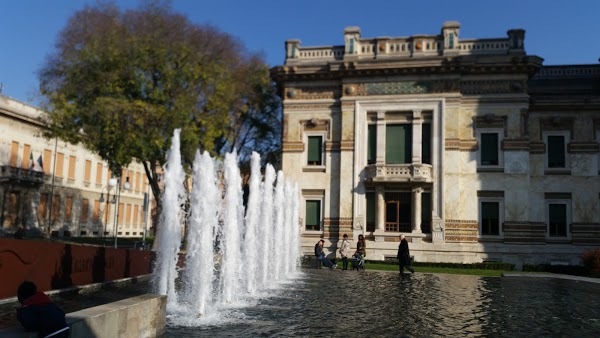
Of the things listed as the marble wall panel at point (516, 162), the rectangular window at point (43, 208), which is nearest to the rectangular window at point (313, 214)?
the marble wall panel at point (516, 162)

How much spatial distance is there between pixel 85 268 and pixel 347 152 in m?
21.5

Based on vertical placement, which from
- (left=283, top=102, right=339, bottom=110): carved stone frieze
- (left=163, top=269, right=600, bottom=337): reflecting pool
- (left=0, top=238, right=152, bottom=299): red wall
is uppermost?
(left=283, top=102, right=339, bottom=110): carved stone frieze

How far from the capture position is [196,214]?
1165 centimetres

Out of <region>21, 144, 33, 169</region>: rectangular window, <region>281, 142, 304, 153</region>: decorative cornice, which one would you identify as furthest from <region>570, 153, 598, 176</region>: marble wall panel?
<region>21, 144, 33, 169</region>: rectangular window

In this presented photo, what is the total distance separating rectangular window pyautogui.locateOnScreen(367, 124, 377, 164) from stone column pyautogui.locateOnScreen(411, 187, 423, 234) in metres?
3.29

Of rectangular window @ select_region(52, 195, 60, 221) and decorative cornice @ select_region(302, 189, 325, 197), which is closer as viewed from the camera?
decorative cornice @ select_region(302, 189, 325, 197)

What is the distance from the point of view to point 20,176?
4656 cm

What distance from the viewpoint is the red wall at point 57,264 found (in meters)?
11.3

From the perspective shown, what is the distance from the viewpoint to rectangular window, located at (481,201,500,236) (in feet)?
105

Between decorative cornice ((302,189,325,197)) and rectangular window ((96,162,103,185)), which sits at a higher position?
rectangular window ((96,162,103,185))

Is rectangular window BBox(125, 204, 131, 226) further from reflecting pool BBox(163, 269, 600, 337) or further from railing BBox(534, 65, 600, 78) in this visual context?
reflecting pool BBox(163, 269, 600, 337)

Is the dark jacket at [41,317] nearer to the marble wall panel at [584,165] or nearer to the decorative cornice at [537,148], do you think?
the decorative cornice at [537,148]

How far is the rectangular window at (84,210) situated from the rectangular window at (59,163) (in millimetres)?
4536

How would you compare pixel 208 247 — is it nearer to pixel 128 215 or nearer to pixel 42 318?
pixel 42 318
